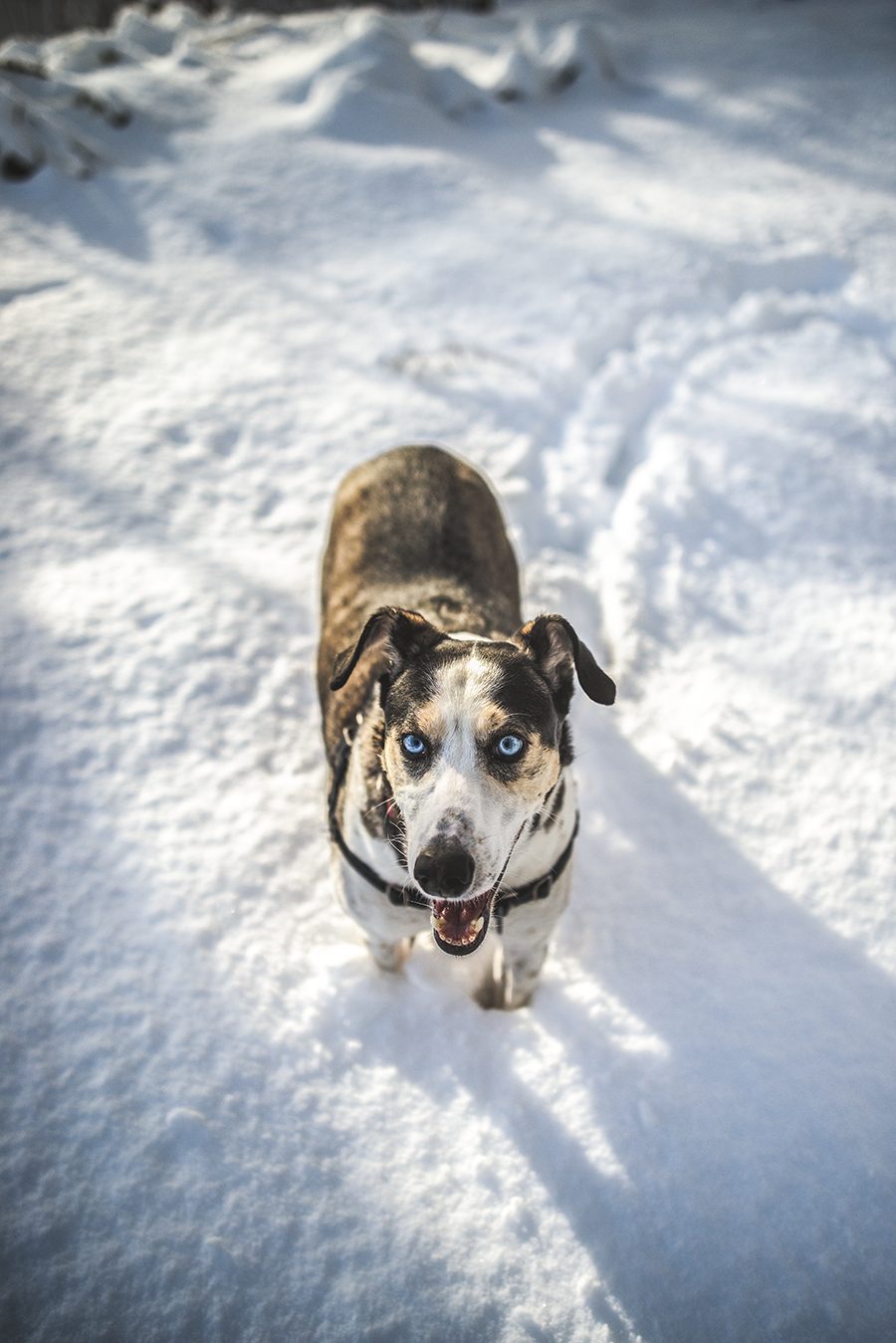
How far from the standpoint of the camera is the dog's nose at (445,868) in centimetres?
160

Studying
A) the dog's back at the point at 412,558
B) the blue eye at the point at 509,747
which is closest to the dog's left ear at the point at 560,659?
the blue eye at the point at 509,747

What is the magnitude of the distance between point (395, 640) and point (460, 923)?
81 cm

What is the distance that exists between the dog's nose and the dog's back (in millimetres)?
896

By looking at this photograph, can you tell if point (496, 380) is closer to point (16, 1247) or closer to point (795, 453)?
point (795, 453)

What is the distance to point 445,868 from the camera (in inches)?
62.8

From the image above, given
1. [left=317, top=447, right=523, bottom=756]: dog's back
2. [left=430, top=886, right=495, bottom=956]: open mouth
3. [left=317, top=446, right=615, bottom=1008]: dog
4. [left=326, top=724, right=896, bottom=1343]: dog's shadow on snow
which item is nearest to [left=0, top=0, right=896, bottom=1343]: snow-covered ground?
[left=326, top=724, right=896, bottom=1343]: dog's shadow on snow

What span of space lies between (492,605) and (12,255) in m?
5.15

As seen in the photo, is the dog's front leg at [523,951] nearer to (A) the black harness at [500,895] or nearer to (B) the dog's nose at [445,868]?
(A) the black harness at [500,895]

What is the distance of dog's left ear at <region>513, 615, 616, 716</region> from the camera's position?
190 centimetres

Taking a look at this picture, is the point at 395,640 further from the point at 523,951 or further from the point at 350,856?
the point at 523,951

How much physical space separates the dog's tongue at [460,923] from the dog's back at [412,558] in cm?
86

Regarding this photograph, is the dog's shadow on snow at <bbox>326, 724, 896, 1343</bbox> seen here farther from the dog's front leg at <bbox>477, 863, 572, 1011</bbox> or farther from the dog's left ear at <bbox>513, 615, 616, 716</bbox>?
the dog's left ear at <bbox>513, 615, 616, 716</bbox>

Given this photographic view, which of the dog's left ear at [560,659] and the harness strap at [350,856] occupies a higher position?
the dog's left ear at [560,659]

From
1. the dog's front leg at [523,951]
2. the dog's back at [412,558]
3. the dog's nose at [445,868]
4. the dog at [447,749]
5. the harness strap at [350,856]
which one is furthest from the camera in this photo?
the dog's back at [412,558]
